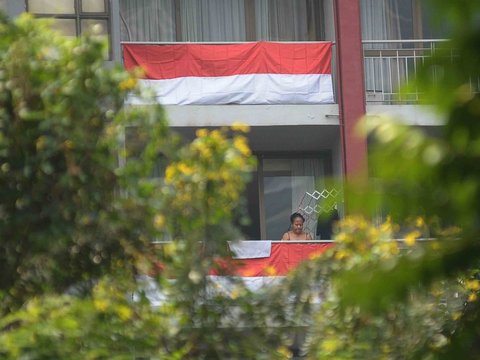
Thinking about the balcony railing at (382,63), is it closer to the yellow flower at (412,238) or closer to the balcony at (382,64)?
the balcony at (382,64)

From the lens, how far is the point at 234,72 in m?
21.3

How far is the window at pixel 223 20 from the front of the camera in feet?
73.5

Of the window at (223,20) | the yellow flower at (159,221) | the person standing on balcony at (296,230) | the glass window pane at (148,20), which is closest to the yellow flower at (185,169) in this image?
the yellow flower at (159,221)

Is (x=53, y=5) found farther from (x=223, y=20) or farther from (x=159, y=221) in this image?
(x=159, y=221)

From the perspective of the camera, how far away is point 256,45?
21.4 meters

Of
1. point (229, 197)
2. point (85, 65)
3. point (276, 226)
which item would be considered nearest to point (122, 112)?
point (85, 65)

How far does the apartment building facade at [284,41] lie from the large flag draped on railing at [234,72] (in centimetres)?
18

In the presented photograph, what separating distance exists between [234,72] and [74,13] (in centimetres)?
279

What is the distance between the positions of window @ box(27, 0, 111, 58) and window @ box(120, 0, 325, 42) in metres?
1.29

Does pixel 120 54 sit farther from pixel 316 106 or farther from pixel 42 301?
pixel 42 301

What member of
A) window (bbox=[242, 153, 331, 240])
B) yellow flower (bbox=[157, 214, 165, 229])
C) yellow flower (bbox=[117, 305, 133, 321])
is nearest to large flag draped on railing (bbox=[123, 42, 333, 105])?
window (bbox=[242, 153, 331, 240])

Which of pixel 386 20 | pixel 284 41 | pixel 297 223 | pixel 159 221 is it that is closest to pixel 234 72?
pixel 284 41

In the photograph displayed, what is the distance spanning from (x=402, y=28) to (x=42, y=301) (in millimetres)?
17367

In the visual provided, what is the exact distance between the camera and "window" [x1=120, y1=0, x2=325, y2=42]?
22.4m
